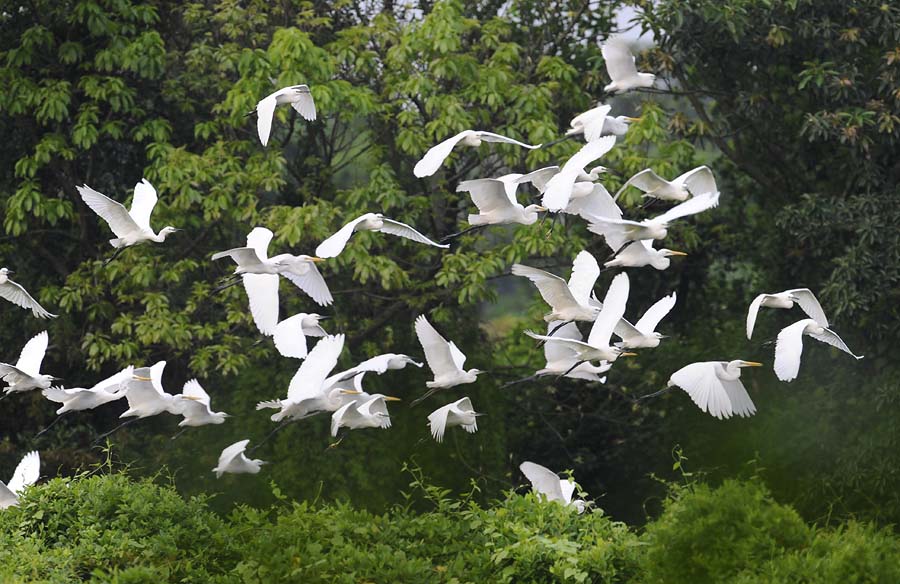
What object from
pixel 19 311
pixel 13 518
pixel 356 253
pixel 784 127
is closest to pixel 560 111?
pixel 784 127

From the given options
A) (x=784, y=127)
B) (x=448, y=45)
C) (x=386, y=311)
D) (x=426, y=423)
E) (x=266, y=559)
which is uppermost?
(x=448, y=45)

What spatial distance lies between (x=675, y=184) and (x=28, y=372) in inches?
135

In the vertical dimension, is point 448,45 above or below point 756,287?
above

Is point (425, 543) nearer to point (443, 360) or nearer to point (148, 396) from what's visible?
point (443, 360)

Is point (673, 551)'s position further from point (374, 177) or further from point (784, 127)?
point (784, 127)

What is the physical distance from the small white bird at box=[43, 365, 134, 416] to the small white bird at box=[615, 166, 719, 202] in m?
2.58

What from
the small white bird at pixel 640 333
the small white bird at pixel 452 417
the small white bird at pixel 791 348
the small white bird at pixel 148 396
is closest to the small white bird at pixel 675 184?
the small white bird at pixel 640 333

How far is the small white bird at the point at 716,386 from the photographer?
613cm

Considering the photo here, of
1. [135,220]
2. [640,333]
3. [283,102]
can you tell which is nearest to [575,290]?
[640,333]

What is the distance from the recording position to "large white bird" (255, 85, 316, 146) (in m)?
5.99

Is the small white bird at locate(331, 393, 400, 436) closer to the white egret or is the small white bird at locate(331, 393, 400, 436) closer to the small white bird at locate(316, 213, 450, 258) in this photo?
the white egret

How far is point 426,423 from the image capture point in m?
9.30

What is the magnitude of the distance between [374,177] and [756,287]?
11.1ft

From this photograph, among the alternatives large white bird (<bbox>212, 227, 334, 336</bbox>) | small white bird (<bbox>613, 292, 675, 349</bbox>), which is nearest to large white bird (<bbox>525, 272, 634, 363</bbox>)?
small white bird (<bbox>613, 292, 675, 349</bbox>)
